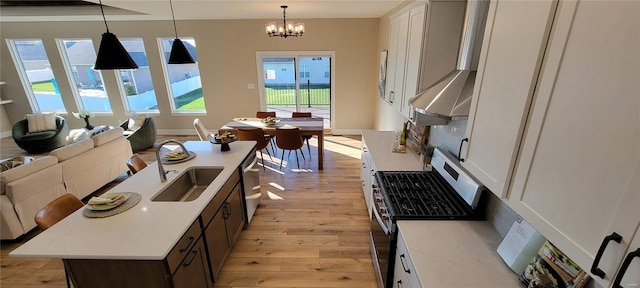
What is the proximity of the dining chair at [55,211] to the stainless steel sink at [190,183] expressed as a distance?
66 centimetres

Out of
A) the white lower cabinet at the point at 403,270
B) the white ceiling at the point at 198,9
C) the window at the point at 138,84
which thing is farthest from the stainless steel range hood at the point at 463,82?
the window at the point at 138,84

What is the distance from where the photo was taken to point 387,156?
2758mm

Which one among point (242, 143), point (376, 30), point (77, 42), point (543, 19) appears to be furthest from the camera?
point (77, 42)

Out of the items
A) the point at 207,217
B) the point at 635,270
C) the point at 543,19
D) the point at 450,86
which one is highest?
the point at 543,19

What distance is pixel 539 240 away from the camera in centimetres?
122

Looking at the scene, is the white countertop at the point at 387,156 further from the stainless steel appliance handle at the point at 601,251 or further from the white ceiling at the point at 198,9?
the white ceiling at the point at 198,9

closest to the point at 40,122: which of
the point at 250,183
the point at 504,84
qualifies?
the point at 250,183

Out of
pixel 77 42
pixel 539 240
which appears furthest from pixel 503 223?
pixel 77 42

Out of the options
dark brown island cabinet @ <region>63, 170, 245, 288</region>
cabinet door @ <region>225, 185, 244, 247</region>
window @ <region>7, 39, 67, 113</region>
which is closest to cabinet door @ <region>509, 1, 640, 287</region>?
dark brown island cabinet @ <region>63, 170, 245, 288</region>

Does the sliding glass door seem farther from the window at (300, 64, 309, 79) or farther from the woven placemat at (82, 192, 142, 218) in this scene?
the woven placemat at (82, 192, 142, 218)

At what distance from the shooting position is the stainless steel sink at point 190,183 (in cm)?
229

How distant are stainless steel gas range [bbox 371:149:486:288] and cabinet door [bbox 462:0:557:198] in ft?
1.35

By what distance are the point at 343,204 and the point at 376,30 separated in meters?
4.08

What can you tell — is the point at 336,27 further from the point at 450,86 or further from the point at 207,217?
the point at 207,217
